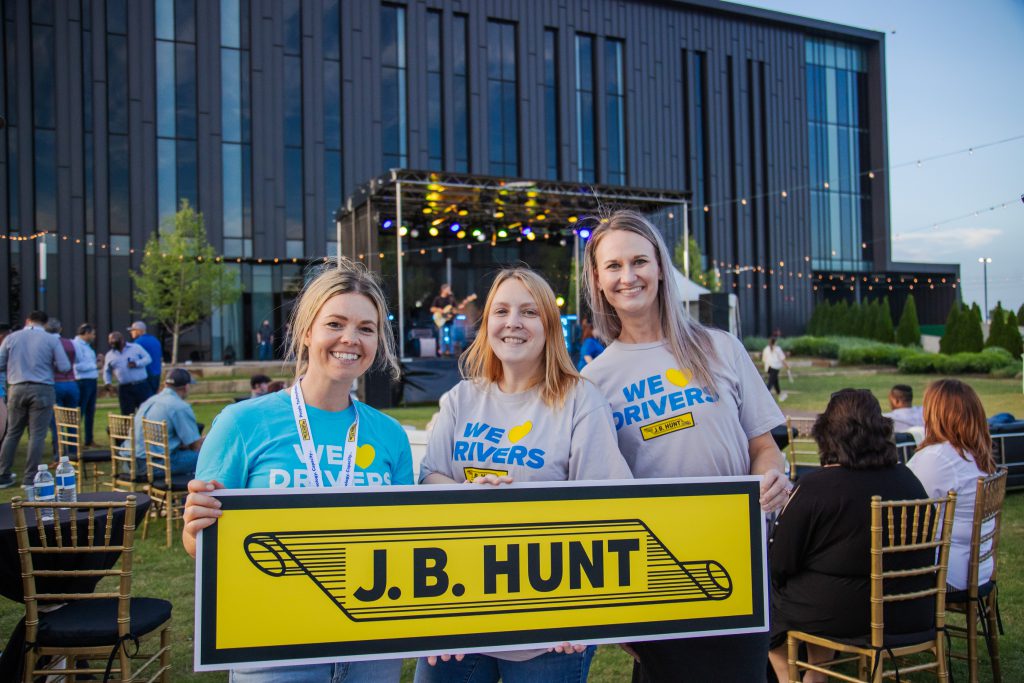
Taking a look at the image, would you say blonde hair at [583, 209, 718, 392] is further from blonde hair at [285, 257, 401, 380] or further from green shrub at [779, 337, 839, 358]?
green shrub at [779, 337, 839, 358]

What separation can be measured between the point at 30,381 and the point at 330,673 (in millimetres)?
8049

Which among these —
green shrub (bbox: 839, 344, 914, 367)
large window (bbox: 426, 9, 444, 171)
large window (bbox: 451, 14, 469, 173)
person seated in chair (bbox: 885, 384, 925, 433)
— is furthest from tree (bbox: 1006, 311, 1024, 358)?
large window (bbox: 426, 9, 444, 171)

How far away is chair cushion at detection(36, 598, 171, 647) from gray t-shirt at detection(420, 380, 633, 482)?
1758mm

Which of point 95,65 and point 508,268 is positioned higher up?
point 95,65

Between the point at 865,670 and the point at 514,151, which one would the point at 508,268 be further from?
the point at 514,151

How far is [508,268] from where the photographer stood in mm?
2129

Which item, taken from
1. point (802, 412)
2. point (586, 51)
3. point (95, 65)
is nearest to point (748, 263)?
point (586, 51)

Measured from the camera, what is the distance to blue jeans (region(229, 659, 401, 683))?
175cm

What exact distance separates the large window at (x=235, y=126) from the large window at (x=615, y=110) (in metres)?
14.4

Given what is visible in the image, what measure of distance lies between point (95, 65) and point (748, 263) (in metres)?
27.6

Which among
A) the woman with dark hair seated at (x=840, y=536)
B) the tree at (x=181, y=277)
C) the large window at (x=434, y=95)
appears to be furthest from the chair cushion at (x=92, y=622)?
the large window at (x=434, y=95)

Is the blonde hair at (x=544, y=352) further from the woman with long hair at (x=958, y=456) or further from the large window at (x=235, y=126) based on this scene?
the large window at (x=235, y=126)

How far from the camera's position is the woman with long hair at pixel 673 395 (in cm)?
190

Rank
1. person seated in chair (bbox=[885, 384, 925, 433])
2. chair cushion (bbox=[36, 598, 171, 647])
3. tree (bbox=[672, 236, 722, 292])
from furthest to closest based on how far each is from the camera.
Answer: tree (bbox=[672, 236, 722, 292]) < person seated in chair (bbox=[885, 384, 925, 433]) < chair cushion (bbox=[36, 598, 171, 647])
